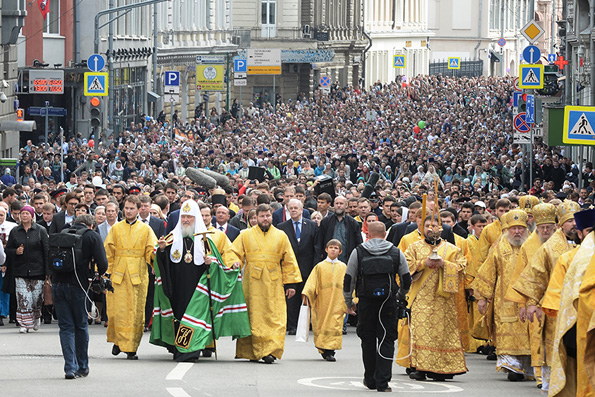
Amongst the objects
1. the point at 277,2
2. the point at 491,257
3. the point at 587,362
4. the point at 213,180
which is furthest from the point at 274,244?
the point at 277,2

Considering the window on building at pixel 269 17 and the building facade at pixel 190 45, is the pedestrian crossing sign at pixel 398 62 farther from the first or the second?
the building facade at pixel 190 45

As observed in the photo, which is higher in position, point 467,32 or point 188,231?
point 467,32

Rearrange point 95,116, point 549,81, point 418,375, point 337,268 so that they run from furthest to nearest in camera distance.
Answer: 1. point 549,81
2. point 95,116
3. point 337,268
4. point 418,375

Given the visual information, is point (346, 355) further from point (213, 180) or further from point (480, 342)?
point (213, 180)

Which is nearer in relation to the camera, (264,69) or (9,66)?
(9,66)

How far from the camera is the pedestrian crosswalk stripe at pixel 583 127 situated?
19062mm

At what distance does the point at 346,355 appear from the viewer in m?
15.2

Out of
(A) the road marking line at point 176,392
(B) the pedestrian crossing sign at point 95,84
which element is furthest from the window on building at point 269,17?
(A) the road marking line at point 176,392

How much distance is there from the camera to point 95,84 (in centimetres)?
3612

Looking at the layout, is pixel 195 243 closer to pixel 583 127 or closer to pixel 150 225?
pixel 150 225

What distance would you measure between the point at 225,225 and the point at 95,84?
65.8ft

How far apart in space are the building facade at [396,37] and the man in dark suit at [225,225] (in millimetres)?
84745

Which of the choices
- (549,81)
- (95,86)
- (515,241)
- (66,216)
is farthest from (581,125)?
(549,81)

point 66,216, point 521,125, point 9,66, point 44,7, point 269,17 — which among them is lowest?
point 66,216
